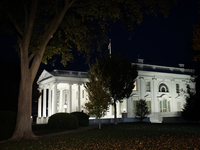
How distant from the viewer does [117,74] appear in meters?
27.9

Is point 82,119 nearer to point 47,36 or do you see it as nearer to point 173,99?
point 47,36

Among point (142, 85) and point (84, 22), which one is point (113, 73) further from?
point (142, 85)

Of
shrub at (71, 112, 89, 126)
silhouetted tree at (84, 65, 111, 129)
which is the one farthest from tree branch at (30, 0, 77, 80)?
shrub at (71, 112, 89, 126)

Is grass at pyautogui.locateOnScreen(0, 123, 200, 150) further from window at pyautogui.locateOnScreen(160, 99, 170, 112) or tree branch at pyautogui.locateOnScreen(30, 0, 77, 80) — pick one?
window at pyautogui.locateOnScreen(160, 99, 170, 112)

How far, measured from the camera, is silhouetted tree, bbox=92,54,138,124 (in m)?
27.7

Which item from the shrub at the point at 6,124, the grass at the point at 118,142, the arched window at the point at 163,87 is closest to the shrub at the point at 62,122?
the shrub at the point at 6,124

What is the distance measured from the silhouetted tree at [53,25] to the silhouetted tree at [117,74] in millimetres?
Answer: 8914

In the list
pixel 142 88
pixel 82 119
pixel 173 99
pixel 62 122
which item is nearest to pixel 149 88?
pixel 142 88

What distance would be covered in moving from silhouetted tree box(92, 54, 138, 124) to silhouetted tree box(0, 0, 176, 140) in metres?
8.91

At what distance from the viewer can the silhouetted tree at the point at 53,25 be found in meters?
14.1

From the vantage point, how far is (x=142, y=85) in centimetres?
4269

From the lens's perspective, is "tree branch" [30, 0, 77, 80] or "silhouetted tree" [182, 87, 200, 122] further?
"silhouetted tree" [182, 87, 200, 122]

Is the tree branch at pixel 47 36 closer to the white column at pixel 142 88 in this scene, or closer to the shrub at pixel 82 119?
the shrub at pixel 82 119

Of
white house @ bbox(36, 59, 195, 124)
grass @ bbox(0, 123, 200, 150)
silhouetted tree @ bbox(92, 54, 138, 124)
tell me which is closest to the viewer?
grass @ bbox(0, 123, 200, 150)
